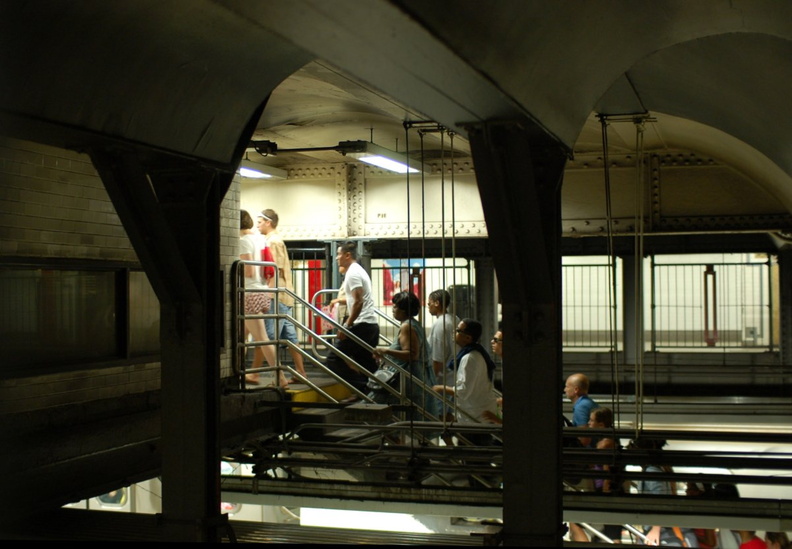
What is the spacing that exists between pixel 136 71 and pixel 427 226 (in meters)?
8.37

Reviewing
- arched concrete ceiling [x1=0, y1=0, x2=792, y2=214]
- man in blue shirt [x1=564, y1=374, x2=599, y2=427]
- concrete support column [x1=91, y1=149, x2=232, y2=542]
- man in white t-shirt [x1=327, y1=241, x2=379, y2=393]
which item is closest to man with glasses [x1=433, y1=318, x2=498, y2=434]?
man in blue shirt [x1=564, y1=374, x2=599, y2=427]

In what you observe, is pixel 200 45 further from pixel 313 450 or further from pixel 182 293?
pixel 313 450

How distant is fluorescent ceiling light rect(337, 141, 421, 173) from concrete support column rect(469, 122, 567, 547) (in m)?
4.99

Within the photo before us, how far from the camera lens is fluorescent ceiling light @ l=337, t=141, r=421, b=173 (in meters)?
9.99

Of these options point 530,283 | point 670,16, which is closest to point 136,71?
point 530,283

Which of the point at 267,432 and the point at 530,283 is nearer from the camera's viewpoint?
the point at 530,283

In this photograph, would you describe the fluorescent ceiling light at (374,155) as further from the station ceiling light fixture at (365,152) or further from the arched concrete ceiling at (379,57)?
the arched concrete ceiling at (379,57)

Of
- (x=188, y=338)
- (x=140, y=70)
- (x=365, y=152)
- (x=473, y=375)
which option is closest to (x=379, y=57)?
(x=140, y=70)

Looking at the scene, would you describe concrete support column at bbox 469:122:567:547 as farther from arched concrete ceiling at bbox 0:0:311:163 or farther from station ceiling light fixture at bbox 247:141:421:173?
station ceiling light fixture at bbox 247:141:421:173

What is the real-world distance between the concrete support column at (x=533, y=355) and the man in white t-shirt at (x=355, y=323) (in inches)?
208

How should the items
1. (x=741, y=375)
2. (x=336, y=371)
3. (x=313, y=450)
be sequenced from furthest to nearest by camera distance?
1. (x=741, y=375)
2. (x=336, y=371)
3. (x=313, y=450)

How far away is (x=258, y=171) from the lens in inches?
475

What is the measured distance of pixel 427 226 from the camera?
42.2 feet

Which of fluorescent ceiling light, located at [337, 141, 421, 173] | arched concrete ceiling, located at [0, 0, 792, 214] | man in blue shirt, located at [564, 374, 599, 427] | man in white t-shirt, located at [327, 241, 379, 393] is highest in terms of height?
fluorescent ceiling light, located at [337, 141, 421, 173]
